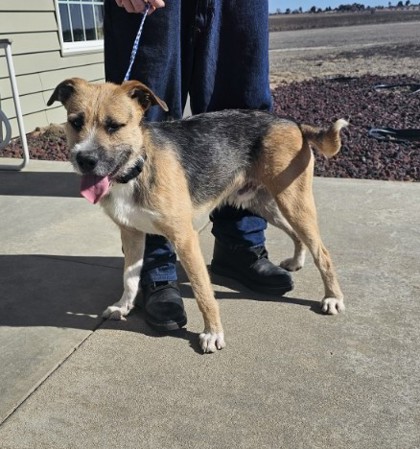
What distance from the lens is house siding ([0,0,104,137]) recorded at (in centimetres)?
741

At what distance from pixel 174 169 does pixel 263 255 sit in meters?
1.00

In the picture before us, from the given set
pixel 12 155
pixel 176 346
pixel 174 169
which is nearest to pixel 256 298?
pixel 176 346

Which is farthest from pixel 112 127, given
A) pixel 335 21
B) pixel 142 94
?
pixel 335 21

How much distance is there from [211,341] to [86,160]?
116 cm

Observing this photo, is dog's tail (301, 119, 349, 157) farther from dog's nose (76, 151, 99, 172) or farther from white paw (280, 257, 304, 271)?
dog's nose (76, 151, 99, 172)

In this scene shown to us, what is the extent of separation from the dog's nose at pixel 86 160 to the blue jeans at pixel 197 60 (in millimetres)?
821

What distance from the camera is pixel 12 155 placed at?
7.00 m

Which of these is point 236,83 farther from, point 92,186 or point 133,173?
point 92,186

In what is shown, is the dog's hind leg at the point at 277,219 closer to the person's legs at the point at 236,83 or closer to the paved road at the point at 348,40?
the person's legs at the point at 236,83

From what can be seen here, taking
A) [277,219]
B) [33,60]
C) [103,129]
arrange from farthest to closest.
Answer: [33,60] < [277,219] < [103,129]

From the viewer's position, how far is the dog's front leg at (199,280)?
296 cm

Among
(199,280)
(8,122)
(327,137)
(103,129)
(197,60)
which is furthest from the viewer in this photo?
(8,122)

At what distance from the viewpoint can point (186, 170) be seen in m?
3.23

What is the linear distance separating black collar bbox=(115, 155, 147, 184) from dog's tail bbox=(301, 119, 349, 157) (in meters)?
1.11
